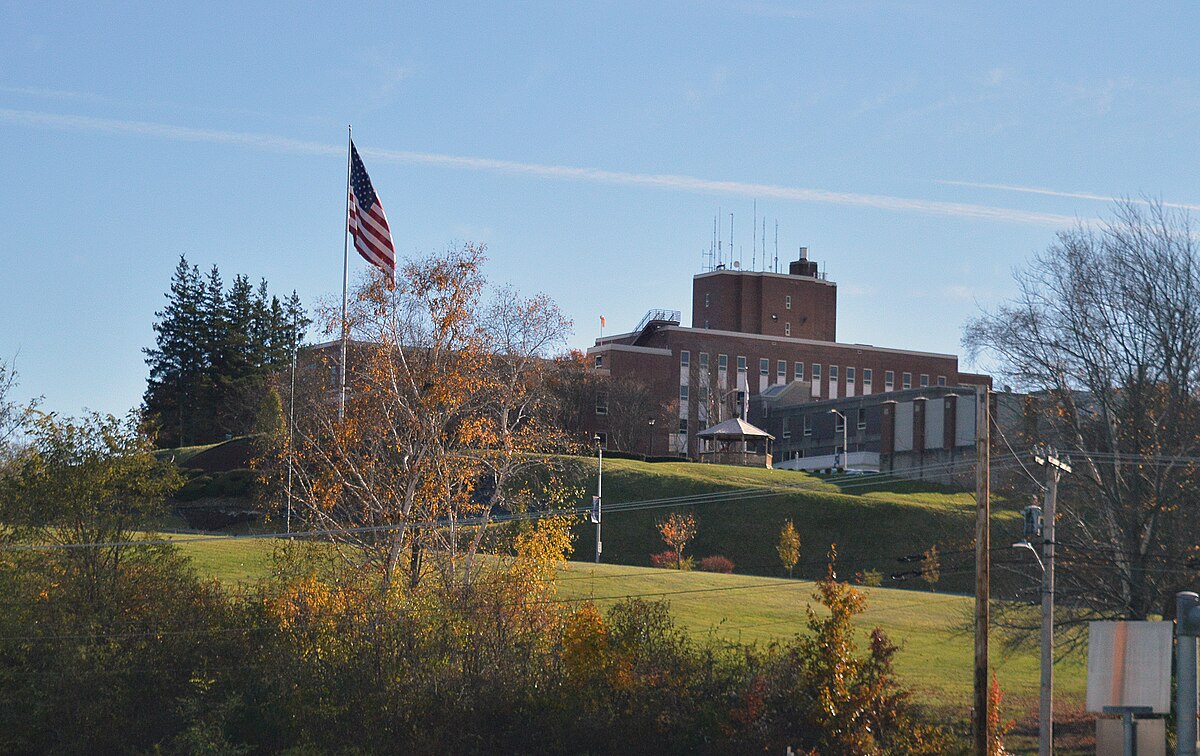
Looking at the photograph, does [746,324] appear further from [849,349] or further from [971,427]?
[971,427]

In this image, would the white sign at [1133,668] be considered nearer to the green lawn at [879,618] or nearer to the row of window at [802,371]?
the green lawn at [879,618]

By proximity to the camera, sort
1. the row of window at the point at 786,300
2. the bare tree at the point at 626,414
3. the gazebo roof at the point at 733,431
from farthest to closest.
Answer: the row of window at the point at 786,300
the bare tree at the point at 626,414
the gazebo roof at the point at 733,431

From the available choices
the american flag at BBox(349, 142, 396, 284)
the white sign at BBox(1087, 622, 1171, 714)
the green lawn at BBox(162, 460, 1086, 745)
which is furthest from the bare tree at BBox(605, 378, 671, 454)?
the white sign at BBox(1087, 622, 1171, 714)

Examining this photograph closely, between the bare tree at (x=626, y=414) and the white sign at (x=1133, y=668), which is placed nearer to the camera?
the white sign at (x=1133, y=668)

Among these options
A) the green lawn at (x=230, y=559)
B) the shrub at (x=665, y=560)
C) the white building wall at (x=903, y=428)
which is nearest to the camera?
the green lawn at (x=230, y=559)

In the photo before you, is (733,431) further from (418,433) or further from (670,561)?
(418,433)

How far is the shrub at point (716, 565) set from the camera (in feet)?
219

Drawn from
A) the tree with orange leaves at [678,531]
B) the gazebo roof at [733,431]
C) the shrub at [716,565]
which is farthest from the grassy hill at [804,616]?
the gazebo roof at [733,431]

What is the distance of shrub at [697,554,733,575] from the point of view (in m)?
66.8

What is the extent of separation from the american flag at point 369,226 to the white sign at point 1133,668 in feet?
90.5

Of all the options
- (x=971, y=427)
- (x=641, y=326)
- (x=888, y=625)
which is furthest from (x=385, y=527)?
(x=641, y=326)

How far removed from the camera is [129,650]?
38438mm

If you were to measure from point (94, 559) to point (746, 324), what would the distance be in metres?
105

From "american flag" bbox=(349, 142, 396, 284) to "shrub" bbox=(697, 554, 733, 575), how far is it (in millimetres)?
32556
